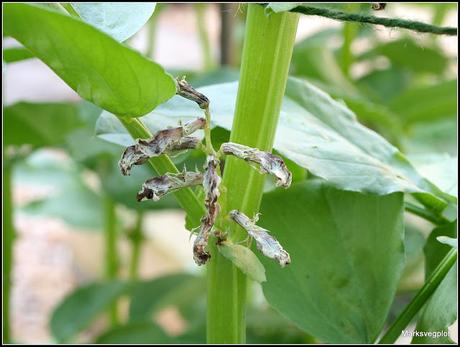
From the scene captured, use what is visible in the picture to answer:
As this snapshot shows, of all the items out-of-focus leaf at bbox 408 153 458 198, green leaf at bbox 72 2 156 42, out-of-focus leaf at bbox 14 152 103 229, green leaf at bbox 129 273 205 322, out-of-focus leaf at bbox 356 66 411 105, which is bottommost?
out-of-focus leaf at bbox 14 152 103 229

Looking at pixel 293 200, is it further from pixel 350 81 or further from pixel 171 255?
pixel 171 255

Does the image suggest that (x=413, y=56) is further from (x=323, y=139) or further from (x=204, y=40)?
(x=323, y=139)

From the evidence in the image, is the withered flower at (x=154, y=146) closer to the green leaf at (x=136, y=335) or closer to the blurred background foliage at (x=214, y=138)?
the blurred background foliage at (x=214, y=138)

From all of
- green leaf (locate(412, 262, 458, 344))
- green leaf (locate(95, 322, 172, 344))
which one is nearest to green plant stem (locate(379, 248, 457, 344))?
green leaf (locate(412, 262, 458, 344))

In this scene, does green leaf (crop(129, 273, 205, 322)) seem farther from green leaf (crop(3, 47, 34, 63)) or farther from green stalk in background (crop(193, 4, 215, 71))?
green leaf (crop(3, 47, 34, 63))

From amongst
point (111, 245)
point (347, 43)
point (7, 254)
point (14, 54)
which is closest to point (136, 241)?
point (111, 245)

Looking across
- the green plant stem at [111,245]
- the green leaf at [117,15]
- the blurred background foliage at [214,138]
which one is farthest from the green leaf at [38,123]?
the green leaf at [117,15]
